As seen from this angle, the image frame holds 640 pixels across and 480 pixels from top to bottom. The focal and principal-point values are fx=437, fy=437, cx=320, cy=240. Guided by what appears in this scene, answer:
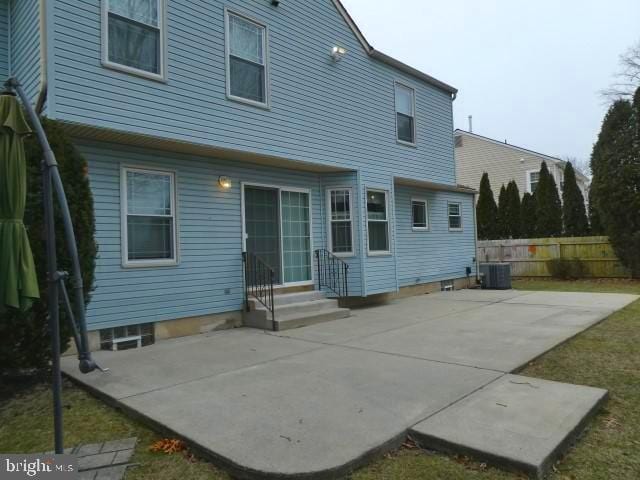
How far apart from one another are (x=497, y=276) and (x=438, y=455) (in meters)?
10.8

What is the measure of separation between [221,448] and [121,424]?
124cm

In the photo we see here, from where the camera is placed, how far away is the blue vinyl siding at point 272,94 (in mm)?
5770

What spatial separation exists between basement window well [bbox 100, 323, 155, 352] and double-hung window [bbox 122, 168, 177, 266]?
3.15 ft

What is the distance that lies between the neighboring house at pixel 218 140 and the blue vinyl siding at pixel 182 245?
2cm

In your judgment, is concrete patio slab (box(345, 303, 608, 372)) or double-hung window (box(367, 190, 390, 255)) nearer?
concrete patio slab (box(345, 303, 608, 372))

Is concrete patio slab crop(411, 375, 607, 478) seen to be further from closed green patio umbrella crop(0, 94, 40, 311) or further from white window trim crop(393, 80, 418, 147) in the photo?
white window trim crop(393, 80, 418, 147)

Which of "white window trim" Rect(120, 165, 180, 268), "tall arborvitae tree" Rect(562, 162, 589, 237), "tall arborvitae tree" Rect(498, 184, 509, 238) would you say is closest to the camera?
"white window trim" Rect(120, 165, 180, 268)

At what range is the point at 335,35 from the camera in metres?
9.47

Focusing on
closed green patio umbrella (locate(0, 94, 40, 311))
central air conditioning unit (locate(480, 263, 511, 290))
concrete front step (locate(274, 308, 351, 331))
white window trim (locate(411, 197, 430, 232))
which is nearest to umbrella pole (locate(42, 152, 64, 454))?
closed green patio umbrella (locate(0, 94, 40, 311))

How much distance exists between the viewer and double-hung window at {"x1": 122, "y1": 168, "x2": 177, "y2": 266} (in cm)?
652

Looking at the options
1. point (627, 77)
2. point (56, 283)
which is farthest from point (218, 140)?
point (627, 77)

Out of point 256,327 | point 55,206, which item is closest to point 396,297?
point 256,327

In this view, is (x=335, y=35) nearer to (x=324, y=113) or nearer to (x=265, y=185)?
(x=324, y=113)

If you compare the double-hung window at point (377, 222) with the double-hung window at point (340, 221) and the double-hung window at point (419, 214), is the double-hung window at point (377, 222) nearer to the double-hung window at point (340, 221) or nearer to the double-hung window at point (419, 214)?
the double-hung window at point (340, 221)
